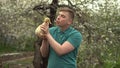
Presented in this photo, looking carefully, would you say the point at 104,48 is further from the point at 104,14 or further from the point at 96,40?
the point at 104,14

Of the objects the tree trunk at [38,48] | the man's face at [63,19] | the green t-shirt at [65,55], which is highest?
the man's face at [63,19]

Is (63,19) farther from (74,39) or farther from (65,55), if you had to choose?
(65,55)

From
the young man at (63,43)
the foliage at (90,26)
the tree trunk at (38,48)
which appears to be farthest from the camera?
the tree trunk at (38,48)

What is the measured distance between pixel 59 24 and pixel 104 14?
5.45 metres

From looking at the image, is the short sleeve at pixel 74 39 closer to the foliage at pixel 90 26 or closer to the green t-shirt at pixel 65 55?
the green t-shirt at pixel 65 55

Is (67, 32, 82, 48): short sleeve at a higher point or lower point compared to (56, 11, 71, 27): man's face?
lower

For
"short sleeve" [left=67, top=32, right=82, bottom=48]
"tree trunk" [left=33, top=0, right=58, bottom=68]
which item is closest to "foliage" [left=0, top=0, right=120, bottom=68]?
"tree trunk" [left=33, top=0, right=58, bottom=68]

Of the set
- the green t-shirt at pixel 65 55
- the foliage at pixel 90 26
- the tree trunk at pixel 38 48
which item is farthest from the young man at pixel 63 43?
the tree trunk at pixel 38 48

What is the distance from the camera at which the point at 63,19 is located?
4039 mm

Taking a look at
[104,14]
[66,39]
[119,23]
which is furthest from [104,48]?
[66,39]

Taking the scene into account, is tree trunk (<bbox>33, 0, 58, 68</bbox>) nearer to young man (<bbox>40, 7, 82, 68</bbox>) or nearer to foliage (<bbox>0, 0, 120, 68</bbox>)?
foliage (<bbox>0, 0, 120, 68</bbox>)

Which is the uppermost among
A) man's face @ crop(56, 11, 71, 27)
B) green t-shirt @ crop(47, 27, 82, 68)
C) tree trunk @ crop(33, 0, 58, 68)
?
man's face @ crop(56, 11, 71, 27)

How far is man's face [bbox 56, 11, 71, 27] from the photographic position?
4.03 metres

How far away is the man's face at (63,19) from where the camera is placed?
403 cm
